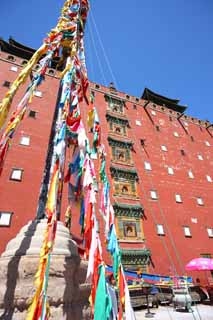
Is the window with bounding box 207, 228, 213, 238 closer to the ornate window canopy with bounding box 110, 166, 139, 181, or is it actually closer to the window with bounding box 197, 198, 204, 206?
the window with bounding box 197, 198, 204, 206

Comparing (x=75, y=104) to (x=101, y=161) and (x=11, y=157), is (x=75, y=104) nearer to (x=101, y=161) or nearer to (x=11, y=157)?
(x=101, y=161)

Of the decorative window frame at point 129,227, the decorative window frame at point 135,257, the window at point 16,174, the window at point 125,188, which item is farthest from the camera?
the window at point 125,188

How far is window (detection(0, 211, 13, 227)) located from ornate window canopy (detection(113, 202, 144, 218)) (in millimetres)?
6868

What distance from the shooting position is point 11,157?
12.6m

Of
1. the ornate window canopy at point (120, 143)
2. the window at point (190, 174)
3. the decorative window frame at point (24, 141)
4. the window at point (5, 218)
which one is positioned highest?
the ornate window canopy at point (120, 143)

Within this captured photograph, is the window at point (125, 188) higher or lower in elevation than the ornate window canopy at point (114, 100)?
lower

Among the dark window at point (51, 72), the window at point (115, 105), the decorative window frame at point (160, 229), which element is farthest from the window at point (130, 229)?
the dark window at point (51, 72)

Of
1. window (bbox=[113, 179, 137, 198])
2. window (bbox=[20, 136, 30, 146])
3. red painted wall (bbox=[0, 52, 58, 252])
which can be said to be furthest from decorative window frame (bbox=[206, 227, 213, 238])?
window (bbox=[20, 136, 30, 146])

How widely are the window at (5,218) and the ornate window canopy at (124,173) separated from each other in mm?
8076

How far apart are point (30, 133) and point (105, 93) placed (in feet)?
35.0

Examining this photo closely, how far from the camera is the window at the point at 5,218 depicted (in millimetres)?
10189

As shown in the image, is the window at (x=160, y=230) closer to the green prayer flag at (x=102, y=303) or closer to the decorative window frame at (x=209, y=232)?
the decorative window frame at (x=209, y=232)

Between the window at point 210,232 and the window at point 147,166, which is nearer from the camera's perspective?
the window at point 210,232

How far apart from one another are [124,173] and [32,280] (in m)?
14.7
